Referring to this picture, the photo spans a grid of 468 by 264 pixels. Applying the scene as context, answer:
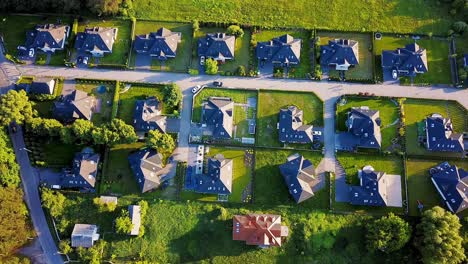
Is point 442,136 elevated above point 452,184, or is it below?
above

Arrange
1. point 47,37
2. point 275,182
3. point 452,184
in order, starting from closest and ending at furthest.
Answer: point 452,184 → point 275,182 → point 47,37

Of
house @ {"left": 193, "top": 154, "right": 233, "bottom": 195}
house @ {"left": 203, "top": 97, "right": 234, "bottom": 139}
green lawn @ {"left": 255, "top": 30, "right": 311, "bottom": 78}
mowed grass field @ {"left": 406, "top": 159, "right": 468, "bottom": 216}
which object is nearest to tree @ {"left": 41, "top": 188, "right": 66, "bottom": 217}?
house @ {"left": 193, "top": 154, "right": 233, "bottom": 195}

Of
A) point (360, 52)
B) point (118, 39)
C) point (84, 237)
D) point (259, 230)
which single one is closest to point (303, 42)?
point (360, 52)

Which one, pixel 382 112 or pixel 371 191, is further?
pixel 382 112

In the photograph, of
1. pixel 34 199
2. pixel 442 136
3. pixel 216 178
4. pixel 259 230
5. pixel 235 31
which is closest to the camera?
pixel 259 230

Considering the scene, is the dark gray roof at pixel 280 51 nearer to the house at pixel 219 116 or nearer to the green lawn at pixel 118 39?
the house at pixel 219 116

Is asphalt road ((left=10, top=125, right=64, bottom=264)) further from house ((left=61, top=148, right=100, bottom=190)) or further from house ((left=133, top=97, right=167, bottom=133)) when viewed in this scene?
house ((left=133, top=97, right=167, bottom=133))

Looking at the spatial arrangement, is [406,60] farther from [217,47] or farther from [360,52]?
[217,47]
